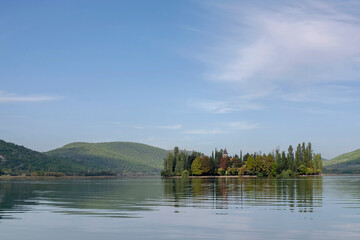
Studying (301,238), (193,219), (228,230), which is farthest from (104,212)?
(301,238)

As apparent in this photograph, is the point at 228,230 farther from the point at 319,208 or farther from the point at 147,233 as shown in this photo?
the point at 319,208

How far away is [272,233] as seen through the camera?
1013 inches

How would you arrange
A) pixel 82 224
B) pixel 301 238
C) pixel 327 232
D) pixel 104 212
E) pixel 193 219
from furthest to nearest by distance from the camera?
pixel 104 212
pixel 193 219
pixel 82 224
pixel 327 232
pixel 301 238

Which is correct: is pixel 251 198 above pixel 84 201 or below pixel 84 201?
above

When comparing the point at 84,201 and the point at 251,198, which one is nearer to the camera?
the point at 84,201

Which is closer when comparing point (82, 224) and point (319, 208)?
point (82, 224)

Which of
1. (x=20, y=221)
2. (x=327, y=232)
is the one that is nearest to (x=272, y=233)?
(x=327, y=232)

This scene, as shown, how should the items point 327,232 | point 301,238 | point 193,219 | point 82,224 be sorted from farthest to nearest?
point 193,219
point 82,224
point 327,232
point 301,238

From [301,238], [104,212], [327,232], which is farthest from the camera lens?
[104,212]

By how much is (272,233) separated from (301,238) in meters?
2.36

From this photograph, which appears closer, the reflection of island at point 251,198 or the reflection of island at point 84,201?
the reflection of island at point 84,201

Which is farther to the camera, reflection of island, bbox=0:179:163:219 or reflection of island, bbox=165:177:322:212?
reflection of island, bbox=165:177:322:212

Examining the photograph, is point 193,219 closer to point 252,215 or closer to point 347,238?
point 252,215

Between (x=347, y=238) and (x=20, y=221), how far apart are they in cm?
2404
